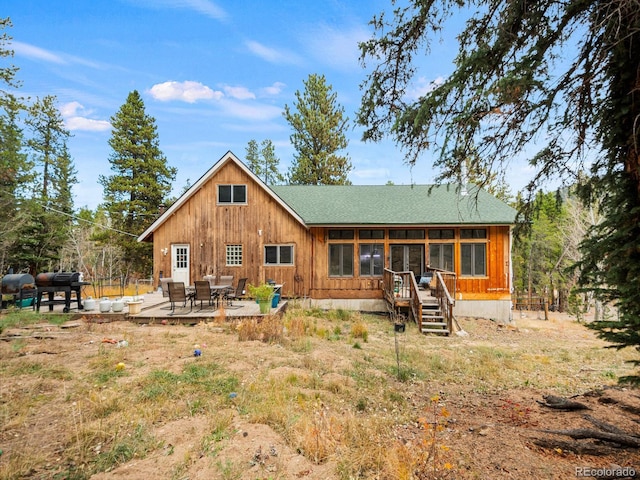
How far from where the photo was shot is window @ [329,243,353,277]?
15383mm

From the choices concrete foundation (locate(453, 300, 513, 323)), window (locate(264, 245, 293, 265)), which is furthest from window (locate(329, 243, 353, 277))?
concrete foundation (locate(453, 300, 513, 323))

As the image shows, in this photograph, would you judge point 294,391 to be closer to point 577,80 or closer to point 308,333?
point 308,333

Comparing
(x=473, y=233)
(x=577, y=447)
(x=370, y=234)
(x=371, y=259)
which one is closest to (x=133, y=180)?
(x=370, y=234)

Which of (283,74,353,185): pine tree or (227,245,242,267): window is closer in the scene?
(227,245,242,267): window

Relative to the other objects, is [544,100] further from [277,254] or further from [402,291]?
[277,254]

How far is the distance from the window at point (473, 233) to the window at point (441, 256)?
74cm

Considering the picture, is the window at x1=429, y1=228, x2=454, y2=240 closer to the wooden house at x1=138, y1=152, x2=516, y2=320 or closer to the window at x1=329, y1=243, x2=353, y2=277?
the wooden house at x1=138, y1=152, x2=516, y2=320

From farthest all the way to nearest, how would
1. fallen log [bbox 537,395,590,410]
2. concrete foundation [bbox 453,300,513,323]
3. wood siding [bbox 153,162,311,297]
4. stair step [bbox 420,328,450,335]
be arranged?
wood siding [bbox 153,162,311,297], concrete foundation [bbox 453,300,513,323], stair step [bbox 420,328,450,335], fallen log [bbox 537,395,590,410]

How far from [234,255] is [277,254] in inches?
79.7

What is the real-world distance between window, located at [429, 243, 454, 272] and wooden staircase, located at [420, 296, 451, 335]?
9.21 feet

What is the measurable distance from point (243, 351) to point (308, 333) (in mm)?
2679

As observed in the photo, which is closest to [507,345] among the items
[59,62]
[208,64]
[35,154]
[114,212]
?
[208,64]

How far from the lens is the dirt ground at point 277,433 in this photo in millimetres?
3189

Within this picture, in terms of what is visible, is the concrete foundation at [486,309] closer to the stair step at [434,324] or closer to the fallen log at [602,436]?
the stair step at [434,324]
